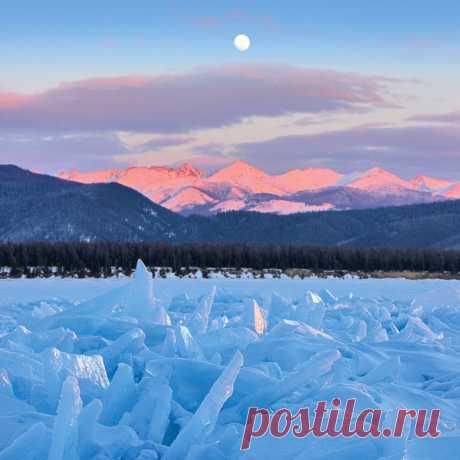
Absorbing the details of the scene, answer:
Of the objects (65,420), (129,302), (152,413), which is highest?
(129,302)

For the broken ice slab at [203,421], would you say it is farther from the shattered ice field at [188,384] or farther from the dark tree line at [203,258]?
the dark tree line at [203,258]

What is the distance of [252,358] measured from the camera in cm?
418

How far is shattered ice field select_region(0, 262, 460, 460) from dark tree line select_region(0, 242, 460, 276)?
32.4m

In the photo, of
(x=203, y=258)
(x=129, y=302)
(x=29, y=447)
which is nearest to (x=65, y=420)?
(x=29, y=447)

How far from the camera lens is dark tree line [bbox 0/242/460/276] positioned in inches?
1585

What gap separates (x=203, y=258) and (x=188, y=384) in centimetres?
4131

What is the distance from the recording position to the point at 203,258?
4491 centimetres

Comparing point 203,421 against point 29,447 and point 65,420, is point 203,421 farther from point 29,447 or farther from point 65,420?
point 29,447

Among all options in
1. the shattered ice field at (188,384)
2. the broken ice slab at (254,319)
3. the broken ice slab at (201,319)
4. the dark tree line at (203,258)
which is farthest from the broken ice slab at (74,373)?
the dark tree line at (203,258)

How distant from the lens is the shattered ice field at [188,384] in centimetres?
286

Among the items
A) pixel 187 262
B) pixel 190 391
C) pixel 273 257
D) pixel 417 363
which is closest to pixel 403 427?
pixel 190 391

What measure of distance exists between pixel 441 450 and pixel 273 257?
43899mm

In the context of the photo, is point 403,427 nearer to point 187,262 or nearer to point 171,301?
point 171,301

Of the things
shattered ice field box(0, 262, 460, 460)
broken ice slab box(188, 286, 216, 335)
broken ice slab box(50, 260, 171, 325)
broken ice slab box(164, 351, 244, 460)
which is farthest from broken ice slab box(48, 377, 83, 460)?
broken ice slab box(50, 260, 171, 325)
